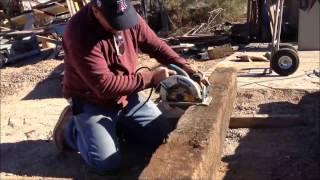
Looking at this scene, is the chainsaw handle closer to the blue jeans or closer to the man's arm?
the man's arm

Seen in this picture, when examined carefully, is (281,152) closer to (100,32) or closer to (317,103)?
(317,103)

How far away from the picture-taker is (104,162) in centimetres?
435

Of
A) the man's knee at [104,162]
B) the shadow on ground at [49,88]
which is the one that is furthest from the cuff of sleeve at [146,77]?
the shadow on ground at [49,88]

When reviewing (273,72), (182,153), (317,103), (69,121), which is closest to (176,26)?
(273,72)

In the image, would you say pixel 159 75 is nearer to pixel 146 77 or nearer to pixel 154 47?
pixel 146 77

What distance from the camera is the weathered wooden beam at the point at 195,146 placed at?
3227 millimetres

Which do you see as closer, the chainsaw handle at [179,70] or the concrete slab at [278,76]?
the chainsaw handle at [179,70]

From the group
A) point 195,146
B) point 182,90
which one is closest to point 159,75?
point 182,90

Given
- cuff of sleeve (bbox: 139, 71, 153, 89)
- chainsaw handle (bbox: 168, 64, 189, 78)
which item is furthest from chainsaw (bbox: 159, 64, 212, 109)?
cuff of sleeve (bbox: 139, 71, 153, 89)

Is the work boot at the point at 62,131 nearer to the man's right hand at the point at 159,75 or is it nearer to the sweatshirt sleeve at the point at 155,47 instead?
the sweatshirt sleeve at the point at 155,47

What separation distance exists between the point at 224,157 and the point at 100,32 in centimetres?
157

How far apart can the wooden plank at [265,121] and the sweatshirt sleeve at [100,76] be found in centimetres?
160

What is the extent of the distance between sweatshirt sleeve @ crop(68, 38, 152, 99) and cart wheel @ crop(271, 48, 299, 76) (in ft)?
15.4

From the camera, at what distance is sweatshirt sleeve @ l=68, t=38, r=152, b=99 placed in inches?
157
